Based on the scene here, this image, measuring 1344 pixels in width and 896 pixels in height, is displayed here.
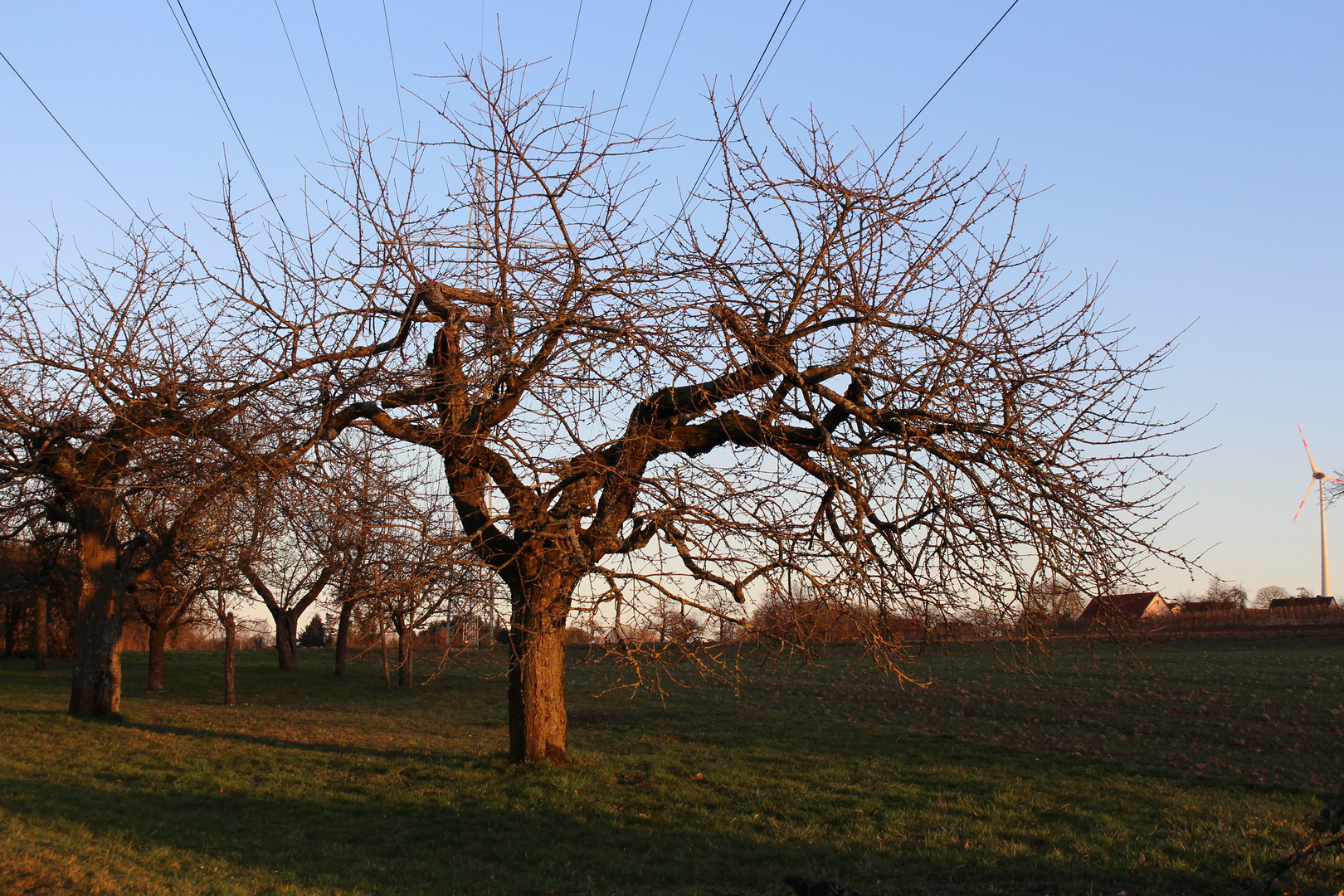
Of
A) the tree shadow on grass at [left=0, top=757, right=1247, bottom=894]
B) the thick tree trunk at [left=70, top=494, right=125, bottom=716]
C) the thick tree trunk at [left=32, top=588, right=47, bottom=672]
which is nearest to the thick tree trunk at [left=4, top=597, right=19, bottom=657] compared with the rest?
the thick tree trunk at [left=32, top=588, right=47, bottom=672]

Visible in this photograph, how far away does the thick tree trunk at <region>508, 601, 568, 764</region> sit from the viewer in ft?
32.1

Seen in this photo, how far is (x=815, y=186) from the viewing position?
6.21 metres

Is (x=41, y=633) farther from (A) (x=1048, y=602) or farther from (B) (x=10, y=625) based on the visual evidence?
(A) (x=1048, y=602)

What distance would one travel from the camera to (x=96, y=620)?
15.2 meters

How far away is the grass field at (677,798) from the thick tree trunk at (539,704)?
13.9 inches

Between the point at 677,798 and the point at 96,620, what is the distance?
11766mm

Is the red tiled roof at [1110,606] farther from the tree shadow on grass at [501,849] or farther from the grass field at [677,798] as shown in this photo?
the tree shadow on grass at [501,849]

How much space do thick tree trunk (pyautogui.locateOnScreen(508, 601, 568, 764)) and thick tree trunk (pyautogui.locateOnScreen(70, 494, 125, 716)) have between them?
8918mm

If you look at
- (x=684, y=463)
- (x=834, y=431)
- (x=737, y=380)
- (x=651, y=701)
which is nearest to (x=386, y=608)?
(x=684, y=463)

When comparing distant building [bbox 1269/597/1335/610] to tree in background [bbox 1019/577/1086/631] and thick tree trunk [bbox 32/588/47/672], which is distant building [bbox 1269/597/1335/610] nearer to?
tree in background [bbox 1019/577/1086/631]

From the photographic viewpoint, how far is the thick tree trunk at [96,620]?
14.8m

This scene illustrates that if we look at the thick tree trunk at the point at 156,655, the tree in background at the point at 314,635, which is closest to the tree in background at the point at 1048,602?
the thick tree trunk at the point at 156,655

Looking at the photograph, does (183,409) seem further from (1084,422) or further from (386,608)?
(1084,422)

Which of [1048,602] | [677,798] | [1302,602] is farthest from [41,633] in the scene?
[1302,602]
